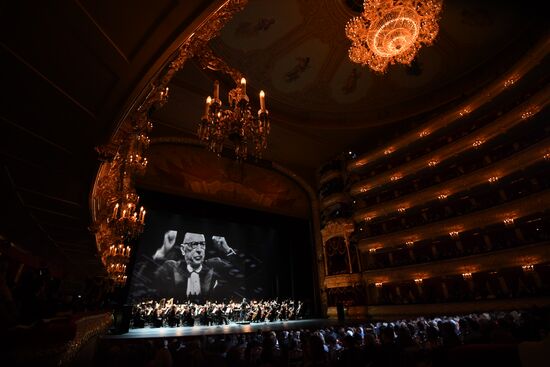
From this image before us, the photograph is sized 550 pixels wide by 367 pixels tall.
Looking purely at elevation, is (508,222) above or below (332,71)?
below

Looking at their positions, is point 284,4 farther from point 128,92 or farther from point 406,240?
point 406,240

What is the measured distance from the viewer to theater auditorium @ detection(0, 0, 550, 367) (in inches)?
120

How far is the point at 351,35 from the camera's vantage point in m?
10.1

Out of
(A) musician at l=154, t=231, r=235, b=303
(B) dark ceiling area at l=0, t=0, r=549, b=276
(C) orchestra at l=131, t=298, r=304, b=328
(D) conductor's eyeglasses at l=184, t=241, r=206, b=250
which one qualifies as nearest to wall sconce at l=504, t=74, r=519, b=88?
(B) dark ceiling area at l=0, t=0, r=549, b=276

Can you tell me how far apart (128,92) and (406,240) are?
1866 cm

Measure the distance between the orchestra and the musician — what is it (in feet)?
4.36

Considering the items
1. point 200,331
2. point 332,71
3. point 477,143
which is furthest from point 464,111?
point 200,331

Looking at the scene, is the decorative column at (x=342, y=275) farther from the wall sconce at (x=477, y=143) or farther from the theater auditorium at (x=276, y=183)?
the wall sconce at (x=477, y=143)

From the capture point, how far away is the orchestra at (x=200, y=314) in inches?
578

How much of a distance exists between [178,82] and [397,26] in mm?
10815

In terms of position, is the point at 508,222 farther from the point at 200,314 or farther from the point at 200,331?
the point at 200,314

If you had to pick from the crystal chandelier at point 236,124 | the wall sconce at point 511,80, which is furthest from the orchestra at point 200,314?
the wall sconce at point 511,80

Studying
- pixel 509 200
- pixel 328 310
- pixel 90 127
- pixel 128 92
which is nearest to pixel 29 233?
pixel 90 127

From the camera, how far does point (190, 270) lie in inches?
782
